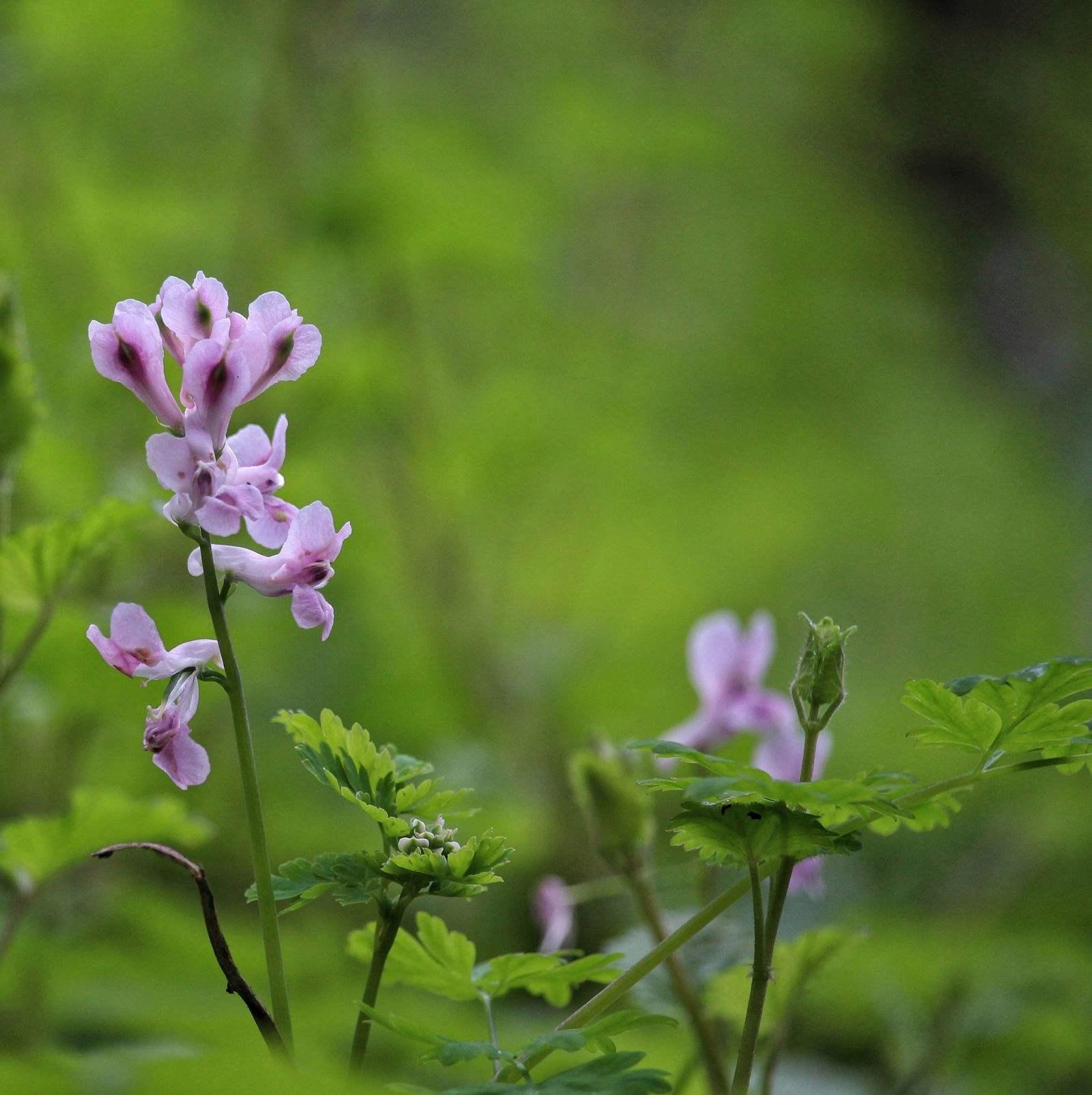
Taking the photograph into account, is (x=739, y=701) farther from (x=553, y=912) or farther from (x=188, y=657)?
(x=188, y=657)

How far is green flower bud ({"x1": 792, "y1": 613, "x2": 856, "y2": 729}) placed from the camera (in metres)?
0.64

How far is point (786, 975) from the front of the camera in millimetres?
792

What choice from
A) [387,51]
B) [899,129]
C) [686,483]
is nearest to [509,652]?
[686,483]

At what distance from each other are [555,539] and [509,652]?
1.29 ft

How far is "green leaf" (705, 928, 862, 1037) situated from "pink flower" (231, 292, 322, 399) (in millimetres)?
441

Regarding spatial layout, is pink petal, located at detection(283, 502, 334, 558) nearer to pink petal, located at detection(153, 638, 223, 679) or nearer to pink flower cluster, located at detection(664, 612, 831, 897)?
pink petal, located at detection(153, 638, 223, 679)

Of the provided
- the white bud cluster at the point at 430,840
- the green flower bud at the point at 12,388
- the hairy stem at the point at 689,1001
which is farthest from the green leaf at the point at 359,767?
the green flower bud at the point at 12,388

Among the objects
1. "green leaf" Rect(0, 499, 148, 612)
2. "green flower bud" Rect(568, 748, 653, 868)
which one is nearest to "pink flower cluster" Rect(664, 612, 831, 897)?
"green flower bud" Rect(568, 748, 653, 868)

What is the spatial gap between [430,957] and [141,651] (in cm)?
23

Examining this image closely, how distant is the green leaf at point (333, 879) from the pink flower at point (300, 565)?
0.36 feet

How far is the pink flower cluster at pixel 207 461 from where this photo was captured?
56cm

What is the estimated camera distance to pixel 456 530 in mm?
2754

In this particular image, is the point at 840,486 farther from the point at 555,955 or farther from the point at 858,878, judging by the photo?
the point at 555,955

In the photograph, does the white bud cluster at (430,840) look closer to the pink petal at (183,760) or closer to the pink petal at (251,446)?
the pink petal at (183,760)
